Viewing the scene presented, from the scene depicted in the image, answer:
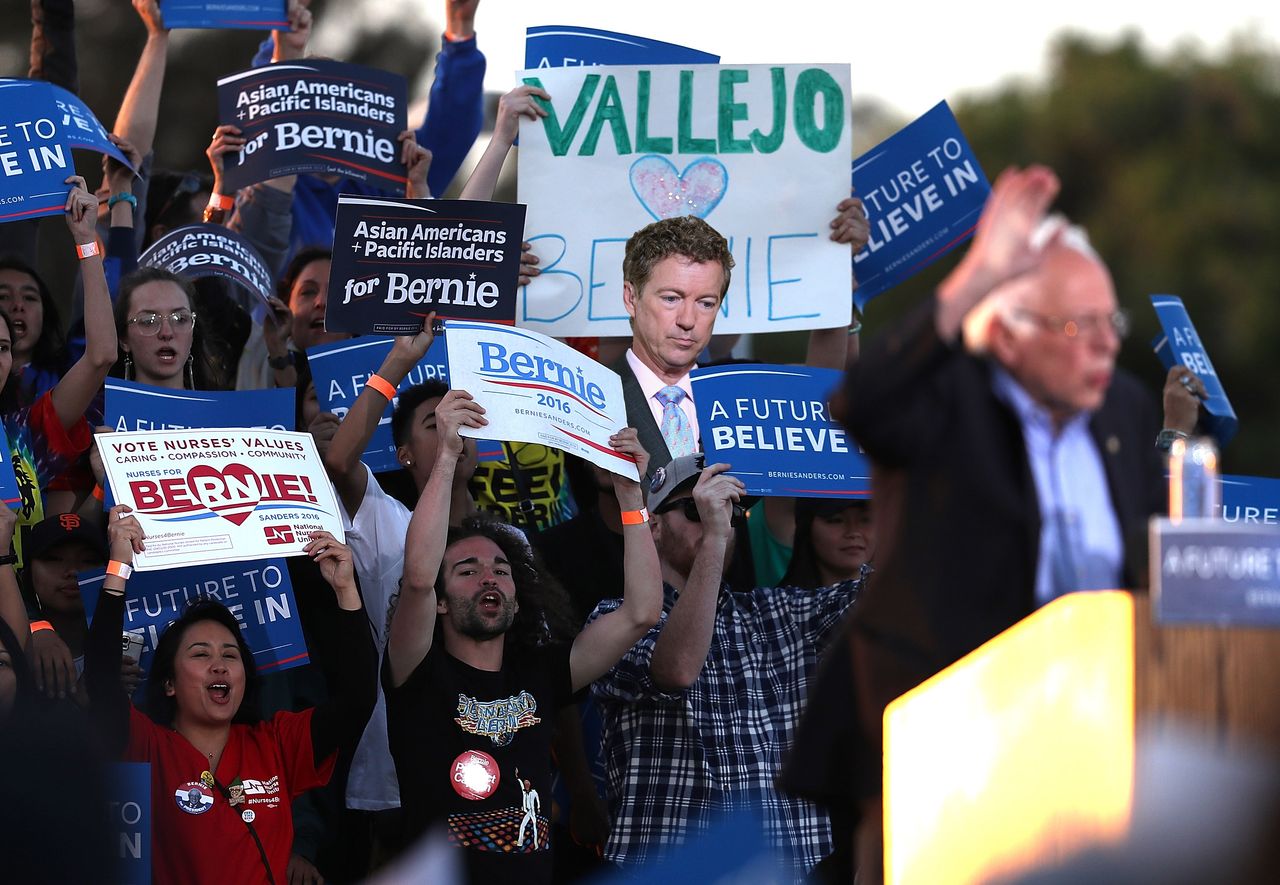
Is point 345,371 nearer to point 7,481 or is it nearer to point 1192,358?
point 7,481

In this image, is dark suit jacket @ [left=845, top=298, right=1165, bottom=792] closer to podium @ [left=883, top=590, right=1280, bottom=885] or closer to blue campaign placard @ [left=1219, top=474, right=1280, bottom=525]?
podium @ [left=883, top=590, right=1280, bottom=885]

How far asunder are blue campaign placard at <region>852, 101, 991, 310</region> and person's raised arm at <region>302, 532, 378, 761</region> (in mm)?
2302

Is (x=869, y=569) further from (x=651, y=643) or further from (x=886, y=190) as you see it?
(x=886, y=190)

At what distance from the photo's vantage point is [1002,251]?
3.24m

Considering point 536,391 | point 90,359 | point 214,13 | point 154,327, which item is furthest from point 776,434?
point 214,13

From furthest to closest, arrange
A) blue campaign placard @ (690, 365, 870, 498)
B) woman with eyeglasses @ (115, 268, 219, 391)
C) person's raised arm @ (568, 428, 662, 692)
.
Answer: woman with eyeglasses @ (115, 268, 219, 391) → blue campaign placard @ (690, 365, 870, 498) → person's raised arm @ (568, 428, 662, 692)

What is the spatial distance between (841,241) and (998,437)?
334 cm

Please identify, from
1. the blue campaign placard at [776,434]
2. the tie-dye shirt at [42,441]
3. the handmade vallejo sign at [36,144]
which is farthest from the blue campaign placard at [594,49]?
the tie-dye shirt at [42,441]

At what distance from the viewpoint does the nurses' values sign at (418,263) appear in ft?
18.9

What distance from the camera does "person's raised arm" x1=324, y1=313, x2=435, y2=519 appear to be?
568 centimetres

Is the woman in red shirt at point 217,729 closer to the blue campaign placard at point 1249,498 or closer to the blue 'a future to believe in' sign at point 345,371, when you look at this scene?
the blue 'a future to believe in' sign at point 345,371

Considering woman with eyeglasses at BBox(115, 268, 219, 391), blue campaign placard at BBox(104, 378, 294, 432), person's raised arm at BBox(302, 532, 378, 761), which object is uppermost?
woman with eyeglasses at BBox(115, 268, 219, 391)

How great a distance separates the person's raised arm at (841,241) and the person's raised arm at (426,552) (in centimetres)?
166

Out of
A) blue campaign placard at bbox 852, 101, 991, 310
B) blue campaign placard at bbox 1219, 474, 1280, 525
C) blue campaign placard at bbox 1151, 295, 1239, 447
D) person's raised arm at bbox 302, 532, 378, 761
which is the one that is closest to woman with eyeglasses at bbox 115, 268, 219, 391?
person's raised arm at bbox 302, 532, 378, 761
